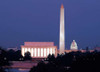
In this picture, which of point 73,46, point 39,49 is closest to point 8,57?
point 39,49

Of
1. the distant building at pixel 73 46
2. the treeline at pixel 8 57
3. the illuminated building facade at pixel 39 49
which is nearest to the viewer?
the treeline at pixel 8 57

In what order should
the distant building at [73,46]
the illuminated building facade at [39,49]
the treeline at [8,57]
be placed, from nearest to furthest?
the treeline at [8,57]
the illuminated building facade at [39,49]
the distant building at [73,46]

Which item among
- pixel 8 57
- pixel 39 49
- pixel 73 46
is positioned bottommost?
pixel 8 57

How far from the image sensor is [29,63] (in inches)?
3868

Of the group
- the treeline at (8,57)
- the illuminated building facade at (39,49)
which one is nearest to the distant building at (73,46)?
the illuminated building facade at (39,49)

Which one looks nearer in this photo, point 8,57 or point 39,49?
point 8,57

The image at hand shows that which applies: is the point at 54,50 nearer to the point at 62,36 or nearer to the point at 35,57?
the point at 35,57

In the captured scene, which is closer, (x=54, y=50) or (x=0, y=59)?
(x=0, y=59)

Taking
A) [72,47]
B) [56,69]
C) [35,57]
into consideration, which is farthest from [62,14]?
[72,47]

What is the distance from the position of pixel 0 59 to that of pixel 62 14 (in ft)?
176

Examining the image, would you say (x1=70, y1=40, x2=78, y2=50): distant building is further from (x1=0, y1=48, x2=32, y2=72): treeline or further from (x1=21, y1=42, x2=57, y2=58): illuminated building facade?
(x1=0, y1=48, x2=32, y2=72): treeline

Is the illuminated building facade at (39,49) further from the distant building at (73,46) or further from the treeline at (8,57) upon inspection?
the distant building at (73,46)

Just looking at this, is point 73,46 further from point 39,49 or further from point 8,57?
point 8,57

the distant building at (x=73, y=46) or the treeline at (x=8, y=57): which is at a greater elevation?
the distant building at (x=73, y=46)
